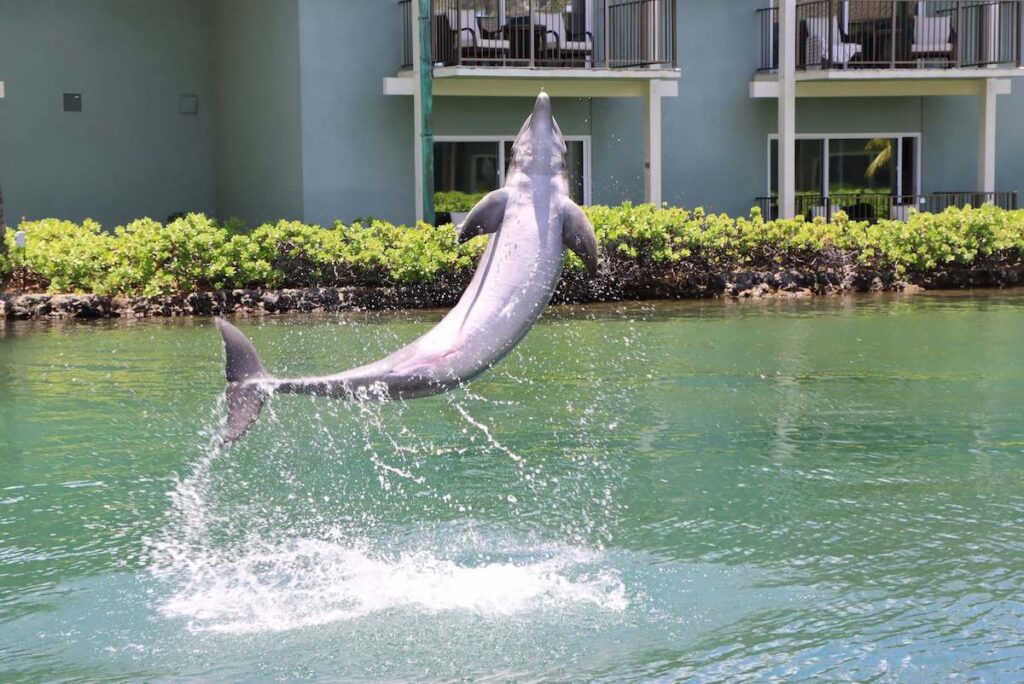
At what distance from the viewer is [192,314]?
20297 millimetres

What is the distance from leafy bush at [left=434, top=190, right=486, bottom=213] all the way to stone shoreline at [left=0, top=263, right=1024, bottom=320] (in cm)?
394

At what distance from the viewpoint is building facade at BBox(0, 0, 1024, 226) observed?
24094 mm

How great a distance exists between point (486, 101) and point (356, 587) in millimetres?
18095

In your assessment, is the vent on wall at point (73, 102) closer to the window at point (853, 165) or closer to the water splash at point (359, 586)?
the window at point (853, 165)

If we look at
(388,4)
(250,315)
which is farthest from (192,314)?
(388,4)

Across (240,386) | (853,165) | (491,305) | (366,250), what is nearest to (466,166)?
(366,250)

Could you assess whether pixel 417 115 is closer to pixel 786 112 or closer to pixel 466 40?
pixel 466 40

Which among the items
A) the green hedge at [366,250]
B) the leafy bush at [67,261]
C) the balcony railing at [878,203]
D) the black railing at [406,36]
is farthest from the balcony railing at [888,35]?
the leafy bush at [67,261]

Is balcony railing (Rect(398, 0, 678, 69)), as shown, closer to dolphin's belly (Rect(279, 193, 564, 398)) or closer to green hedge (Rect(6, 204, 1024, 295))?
green hedge (Rect(6, 204, 1024, 295))

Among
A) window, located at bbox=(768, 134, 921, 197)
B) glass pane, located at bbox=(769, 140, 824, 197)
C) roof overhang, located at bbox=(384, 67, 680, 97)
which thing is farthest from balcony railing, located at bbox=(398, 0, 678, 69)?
window, located at bbox=(768, 134, 921, 197)

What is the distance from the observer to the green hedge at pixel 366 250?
67.1 ft

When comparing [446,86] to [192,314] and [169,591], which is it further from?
[169,591]

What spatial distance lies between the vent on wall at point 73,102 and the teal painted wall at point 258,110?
2543mm

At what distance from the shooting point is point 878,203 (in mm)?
27266
